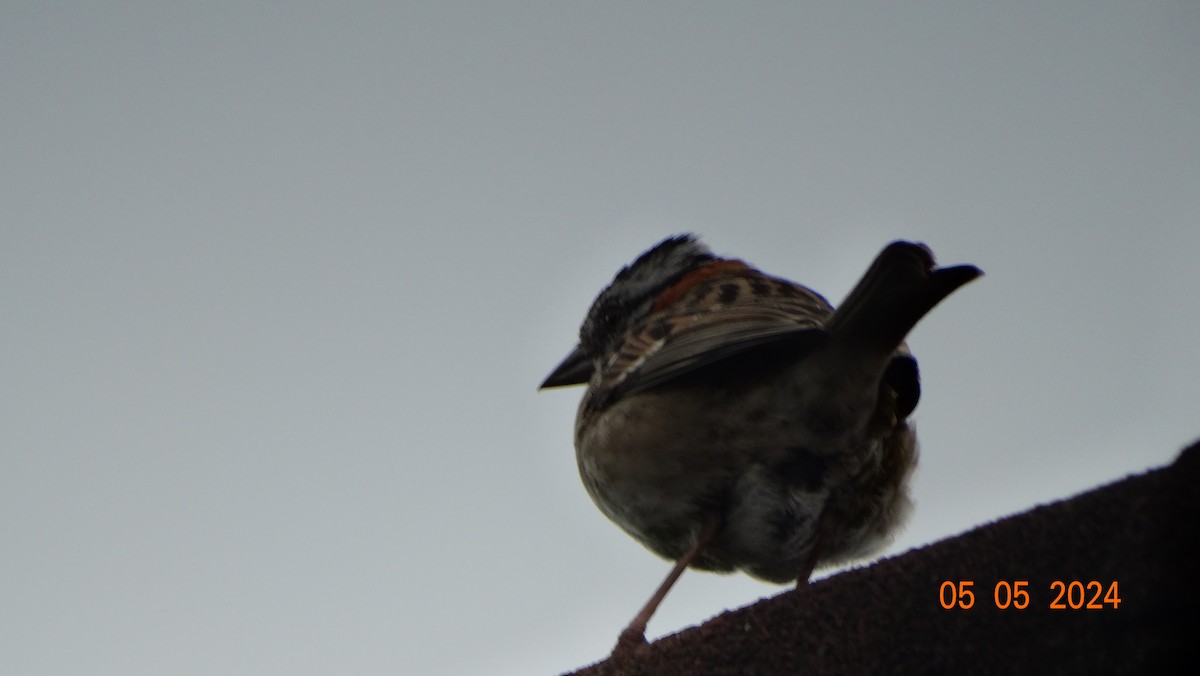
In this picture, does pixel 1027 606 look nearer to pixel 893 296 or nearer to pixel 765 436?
pixel 893 296

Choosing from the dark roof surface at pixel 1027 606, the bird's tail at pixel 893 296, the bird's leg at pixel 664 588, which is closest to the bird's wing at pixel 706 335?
the bird's tail at pixel 893 296

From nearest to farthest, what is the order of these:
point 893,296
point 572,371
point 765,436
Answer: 1. point 893,296
2. point 765,436
3. point 572,371

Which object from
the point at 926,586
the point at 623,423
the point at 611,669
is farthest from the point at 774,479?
the point at 926,586

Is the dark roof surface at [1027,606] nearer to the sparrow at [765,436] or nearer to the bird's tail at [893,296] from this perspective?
the bird's tail at [893,296]

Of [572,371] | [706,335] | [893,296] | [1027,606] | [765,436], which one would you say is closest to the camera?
[1027,606]

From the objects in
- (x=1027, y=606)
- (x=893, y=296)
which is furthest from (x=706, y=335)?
(x=1027, y=606)

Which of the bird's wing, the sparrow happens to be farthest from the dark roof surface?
the bird's wing
